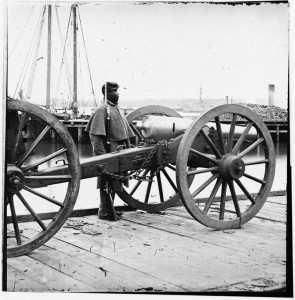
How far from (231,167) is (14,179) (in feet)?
7.66

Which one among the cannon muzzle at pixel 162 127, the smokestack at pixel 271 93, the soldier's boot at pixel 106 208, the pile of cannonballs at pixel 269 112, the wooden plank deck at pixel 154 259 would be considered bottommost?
the wooden plank deck at pixel 154 259

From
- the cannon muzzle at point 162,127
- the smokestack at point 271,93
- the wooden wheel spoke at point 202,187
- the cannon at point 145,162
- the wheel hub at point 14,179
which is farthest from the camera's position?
the cannon muzzle at point 162,127

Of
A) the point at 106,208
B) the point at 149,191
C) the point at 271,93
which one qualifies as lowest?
the point at 106,208

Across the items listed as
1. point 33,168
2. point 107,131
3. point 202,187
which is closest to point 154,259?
point 202,187

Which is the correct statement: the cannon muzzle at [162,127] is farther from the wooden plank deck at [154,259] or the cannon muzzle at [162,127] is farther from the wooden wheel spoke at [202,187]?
the wooden plank deck at [154,259]

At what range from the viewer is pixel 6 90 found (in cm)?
424

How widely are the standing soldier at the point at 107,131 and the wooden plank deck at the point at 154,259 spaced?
209 mm

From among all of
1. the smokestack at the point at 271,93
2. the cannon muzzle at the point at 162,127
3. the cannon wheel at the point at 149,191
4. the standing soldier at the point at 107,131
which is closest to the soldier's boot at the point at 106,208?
the standing soldier at the point at 107,131

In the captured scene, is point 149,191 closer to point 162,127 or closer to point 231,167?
point 162,127

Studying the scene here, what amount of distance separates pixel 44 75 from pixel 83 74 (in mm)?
536

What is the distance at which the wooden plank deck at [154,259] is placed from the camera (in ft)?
14.0

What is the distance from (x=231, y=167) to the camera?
586cm

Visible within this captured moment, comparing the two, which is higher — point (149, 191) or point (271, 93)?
point (271, 93)

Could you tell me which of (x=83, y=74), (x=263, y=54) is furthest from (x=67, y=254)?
(x=263, y=54)
